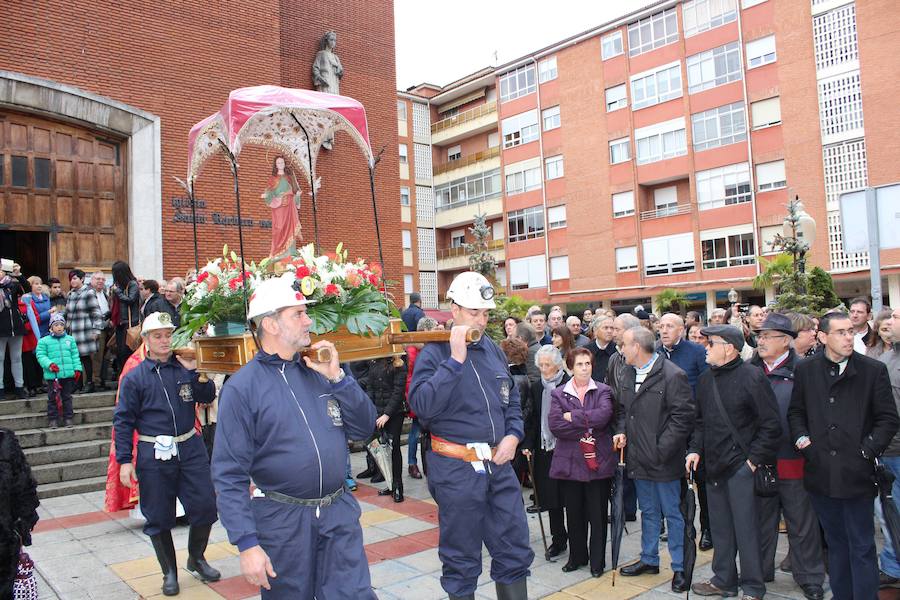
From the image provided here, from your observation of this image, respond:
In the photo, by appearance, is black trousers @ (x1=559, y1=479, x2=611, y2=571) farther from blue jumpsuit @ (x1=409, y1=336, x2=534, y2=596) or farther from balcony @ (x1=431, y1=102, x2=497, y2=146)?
balcony @ (x1=431, y1=102, x2=497, y2=146)

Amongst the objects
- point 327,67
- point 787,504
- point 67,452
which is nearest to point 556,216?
point 327,67

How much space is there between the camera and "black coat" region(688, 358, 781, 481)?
4.97 meters

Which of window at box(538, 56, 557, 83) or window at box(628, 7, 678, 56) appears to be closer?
window at box(628, 7, 678, 56)

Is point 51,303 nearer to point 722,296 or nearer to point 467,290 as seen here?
point 467,290

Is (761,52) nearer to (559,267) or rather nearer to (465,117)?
(559,267)

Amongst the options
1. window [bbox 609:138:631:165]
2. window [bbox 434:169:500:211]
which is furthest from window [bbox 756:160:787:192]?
window [bbox 434:169:500:211]

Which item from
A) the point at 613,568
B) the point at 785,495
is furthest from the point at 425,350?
the point at 785,495

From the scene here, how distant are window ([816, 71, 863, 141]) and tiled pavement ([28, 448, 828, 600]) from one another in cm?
2836

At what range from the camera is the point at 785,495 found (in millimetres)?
5305

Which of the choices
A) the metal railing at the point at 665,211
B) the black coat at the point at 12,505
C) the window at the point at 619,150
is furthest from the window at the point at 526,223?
the black coat at the point at 12,505

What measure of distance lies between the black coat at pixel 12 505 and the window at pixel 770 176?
33.0 meters

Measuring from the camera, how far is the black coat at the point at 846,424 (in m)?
4.53

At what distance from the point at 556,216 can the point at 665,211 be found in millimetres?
6842

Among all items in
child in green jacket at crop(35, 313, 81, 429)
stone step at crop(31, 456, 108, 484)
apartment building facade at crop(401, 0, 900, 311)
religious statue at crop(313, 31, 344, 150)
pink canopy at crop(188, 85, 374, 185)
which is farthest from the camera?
apartment building facade at crop(401, 0, 900, 311)
